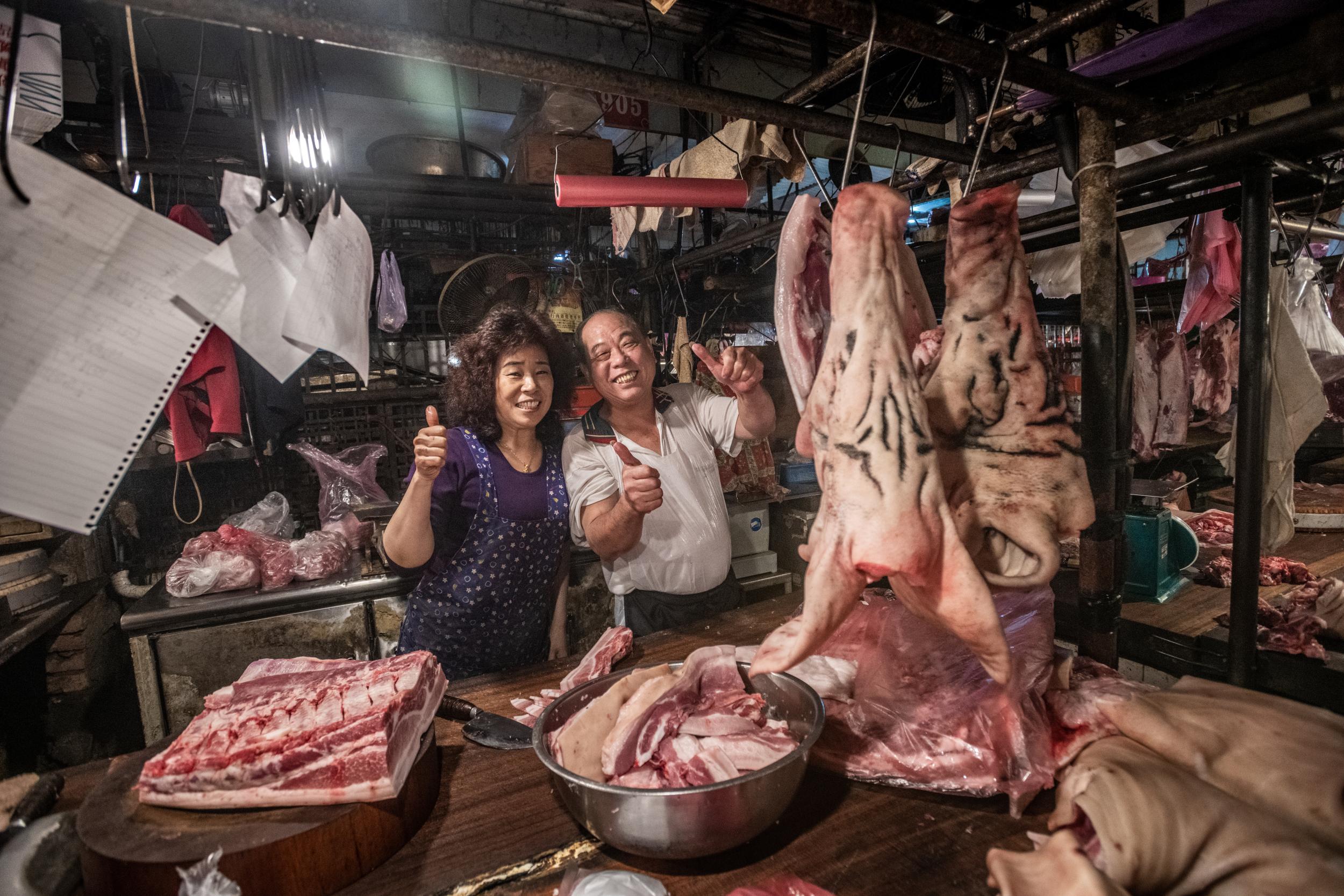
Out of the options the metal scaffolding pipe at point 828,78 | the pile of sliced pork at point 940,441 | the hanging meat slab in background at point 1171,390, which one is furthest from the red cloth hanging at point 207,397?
the hanging meat slab in background at point 1171,390

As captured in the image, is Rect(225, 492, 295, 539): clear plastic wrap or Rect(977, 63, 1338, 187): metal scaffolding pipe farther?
Rect(225, 492, 295, 539): clear plastic wrap

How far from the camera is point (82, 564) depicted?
5215 millimetres

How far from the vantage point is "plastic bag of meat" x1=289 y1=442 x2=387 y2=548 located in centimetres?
473

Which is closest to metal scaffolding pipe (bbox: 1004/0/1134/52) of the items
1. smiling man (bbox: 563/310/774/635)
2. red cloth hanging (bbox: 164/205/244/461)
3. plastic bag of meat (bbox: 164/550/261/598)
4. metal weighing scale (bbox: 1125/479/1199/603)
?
smiling man (bbox: 563/310/774/635)

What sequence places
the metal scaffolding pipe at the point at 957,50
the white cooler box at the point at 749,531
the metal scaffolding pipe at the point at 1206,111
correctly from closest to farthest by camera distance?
the metal scaffolding pipe at the point at 957,50 → the metal scaffolding pipe at the point at 1206,111 → the white cooler box at the point at 749,531

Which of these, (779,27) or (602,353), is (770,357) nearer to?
(779,27)

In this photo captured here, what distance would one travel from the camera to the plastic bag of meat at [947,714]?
61.0 inches

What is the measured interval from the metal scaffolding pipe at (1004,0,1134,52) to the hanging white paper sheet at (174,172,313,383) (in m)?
1.73

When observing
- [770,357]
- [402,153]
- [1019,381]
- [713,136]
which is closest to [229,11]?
[1019,381]

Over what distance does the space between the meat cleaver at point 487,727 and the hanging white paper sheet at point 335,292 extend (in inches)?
46.5

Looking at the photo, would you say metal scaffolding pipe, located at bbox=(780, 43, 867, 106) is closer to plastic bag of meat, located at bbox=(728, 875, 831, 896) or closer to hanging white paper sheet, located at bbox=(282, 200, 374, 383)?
hanging white paper sheet, located at bbox=(282, 200, 374, 383)

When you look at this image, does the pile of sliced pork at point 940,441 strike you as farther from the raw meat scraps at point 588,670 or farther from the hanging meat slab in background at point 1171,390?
the hanging meat slab in background at point 1171,390

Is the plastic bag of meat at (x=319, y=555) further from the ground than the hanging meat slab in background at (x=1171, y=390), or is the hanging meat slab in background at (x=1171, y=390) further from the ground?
the hanging meat slab in background at (x=1171, y=390)

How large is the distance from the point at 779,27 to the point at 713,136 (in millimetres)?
1557
